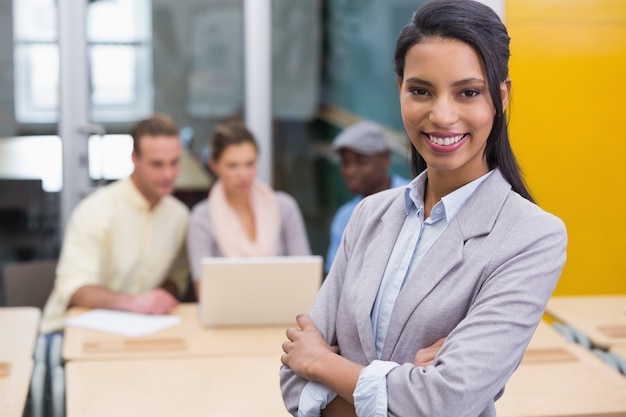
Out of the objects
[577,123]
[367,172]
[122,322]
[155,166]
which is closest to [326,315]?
[122,322]

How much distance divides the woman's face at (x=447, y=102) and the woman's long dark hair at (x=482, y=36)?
0.6 inches

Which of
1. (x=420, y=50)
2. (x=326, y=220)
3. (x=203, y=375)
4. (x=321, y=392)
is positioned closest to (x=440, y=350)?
(x=321, y=392)

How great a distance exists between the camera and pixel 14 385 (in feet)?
9.20

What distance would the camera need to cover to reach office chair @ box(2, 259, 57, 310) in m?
4.05

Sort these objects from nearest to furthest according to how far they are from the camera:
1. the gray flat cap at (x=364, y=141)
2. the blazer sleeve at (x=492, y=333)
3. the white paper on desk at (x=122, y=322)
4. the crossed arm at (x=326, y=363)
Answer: the blazer sleeve at (x=492, y=333) → the crossed arm at (x=326, y=363) → the white paper on desk at (x=122, y=322) → the gray flat cap at (x=364, y=141)

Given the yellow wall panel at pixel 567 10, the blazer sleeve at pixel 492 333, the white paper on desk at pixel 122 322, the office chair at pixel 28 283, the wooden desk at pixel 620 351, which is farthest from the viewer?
the yellow wall panel at pixel 567 10

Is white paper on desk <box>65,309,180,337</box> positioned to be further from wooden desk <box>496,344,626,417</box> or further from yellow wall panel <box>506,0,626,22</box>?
yellow wall panel <box>506,0,626,22</box>

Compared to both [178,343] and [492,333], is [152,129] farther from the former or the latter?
[492,333]

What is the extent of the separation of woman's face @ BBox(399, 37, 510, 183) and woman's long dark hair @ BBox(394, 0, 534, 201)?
14 mm

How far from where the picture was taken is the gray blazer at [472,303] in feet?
5.33

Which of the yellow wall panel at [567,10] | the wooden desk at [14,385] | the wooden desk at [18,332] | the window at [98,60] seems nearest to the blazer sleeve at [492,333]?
the wooden desk at [14,385]

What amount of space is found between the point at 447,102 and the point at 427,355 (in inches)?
18.1

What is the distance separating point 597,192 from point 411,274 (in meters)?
3.75

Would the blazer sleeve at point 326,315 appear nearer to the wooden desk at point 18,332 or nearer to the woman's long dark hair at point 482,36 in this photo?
the woman's long dark hair at point 482,36
